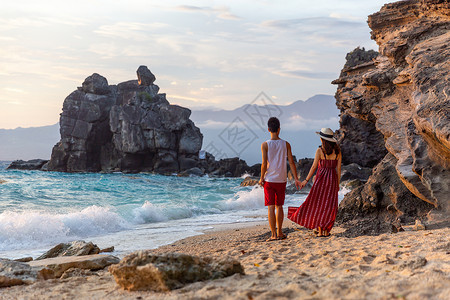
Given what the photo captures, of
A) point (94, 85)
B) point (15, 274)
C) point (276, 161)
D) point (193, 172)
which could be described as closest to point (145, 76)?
point (94, 85)

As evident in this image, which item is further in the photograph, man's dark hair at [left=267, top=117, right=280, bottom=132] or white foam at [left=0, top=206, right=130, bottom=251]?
white foam at [left=0, top=206, right=130, bottom=251]

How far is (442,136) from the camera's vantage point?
5336mm

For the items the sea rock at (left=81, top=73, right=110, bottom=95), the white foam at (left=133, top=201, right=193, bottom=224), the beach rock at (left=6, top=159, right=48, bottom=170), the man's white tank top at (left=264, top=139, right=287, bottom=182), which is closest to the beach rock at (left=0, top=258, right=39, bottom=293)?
the man's white tank top at (left=264, top=139, right=287, bottom=182)

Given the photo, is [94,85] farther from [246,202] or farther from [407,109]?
[407,109]

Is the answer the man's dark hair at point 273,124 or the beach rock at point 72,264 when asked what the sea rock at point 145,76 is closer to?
the man's dark hair at point 273,124

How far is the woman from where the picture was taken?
6.32 metres

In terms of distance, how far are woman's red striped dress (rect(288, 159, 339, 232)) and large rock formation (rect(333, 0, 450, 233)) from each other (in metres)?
0.93

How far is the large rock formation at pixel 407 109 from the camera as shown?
5965 mm

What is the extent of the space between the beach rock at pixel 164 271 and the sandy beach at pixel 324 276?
0.27 feet

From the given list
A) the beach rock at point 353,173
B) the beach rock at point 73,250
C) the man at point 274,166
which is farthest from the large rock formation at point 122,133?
the man at point 274,166

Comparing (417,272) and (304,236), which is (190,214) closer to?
(304,236)

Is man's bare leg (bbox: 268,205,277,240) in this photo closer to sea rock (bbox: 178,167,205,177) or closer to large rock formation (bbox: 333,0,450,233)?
large rock formation (bbox: 333,0,450,233)

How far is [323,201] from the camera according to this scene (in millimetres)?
6387

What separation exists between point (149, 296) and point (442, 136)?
4048 mm
